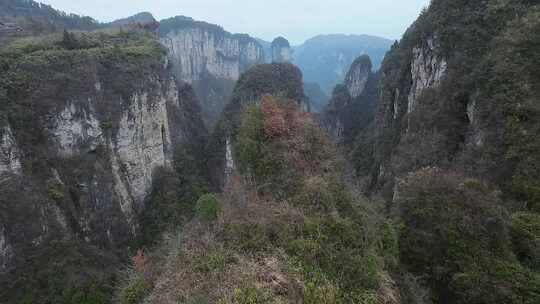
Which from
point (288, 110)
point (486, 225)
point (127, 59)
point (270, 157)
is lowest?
point (486, 225)

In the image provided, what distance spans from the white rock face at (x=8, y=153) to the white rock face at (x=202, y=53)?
70.8 m

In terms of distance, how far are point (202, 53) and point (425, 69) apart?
85671 mm

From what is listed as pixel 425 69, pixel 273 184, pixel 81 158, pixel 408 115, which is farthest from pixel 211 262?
pixel 425 69

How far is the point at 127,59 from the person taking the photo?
32.5m

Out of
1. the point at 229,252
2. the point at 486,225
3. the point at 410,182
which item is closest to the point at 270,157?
the point at 229,252

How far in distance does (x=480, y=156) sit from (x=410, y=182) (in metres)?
6.10

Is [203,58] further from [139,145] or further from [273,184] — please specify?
[273,184]

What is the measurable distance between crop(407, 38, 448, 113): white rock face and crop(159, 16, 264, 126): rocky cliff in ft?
202

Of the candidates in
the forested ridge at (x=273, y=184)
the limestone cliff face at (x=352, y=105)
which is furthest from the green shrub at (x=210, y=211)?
the limestone cliff face at (x=352, y=105)

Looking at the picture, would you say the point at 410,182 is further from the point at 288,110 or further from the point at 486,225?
the point at 288,110

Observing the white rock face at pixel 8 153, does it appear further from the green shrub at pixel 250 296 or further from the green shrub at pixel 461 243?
the green shrub at pixel 461 243

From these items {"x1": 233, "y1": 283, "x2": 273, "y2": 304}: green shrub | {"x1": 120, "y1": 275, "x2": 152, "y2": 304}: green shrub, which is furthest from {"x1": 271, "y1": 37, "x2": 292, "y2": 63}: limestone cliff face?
{"x1": 233, "y1": 283, "x2": 273, "y2": 304}: green shrub

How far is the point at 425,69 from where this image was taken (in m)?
28.2

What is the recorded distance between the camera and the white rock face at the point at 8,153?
68.7ft
